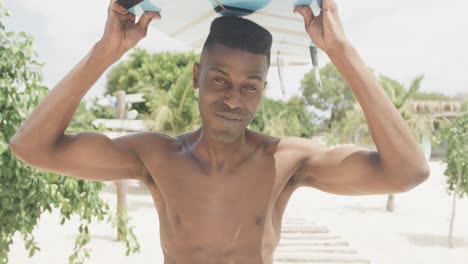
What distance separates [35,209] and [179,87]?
9393 mm

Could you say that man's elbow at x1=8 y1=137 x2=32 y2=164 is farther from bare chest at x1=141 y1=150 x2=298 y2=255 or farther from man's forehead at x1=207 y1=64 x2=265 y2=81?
man's forehead at x1=207 y1=64 x2=265 y2=81

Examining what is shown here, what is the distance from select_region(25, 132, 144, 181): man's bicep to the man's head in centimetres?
30

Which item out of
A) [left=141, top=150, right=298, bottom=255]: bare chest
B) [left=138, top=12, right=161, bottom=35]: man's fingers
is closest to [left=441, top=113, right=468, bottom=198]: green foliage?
[left=141, top=150, right=298, bottom=255]: bare chest

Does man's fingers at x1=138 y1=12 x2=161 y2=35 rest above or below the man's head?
above

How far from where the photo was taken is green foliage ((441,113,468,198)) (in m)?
9.44

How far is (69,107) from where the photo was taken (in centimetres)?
152

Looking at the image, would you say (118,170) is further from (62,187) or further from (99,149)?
(62,187)

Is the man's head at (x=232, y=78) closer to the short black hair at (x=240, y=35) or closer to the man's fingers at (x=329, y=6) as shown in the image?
the short black hair at (x=240, y=35)

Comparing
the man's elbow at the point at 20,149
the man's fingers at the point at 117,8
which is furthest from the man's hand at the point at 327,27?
the man's elbow at the point at 20,149

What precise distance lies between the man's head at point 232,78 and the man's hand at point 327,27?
21 cm

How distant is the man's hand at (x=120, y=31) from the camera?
1525 mm

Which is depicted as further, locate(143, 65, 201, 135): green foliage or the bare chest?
locate(143, 65, 201, 135): green foliage

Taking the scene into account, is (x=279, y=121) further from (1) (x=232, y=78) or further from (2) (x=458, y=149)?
(1) (x=232, y=78)

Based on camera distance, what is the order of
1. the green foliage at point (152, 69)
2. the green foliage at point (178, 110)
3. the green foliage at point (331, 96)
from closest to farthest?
the green foliage at point (178, 110), the green foliage at point (152, 69), the green foliage at point (331, 96)
